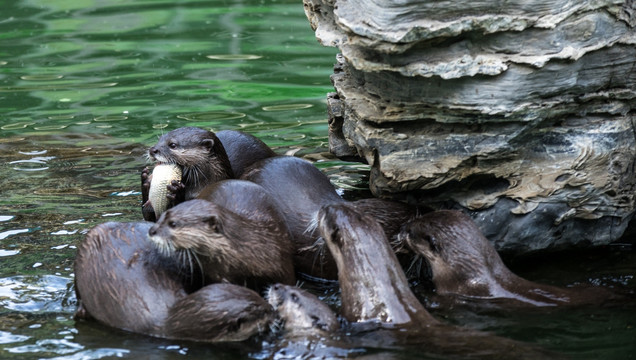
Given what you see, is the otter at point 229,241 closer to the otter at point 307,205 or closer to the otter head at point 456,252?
the otter at point 307,205

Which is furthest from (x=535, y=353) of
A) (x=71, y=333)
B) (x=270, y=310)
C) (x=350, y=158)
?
(x=350, y=158)

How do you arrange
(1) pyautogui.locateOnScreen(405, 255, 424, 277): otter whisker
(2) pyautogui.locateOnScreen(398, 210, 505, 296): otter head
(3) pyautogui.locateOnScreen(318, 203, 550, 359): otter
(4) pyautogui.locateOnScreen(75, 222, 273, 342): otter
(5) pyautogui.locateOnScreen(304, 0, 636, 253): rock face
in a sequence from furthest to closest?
1. (1) pyautogui.locateOnScreen(405, 255, 424, 277): otter whisker
2. (2) pyautogui.locateOnScreen(398, 210, 505, 296): otter head
3. (5) pyautogui.locateOnScreen(304, 0, 636, 253): rock face
4. (4) pyautogui.locateOnScreen(75, 222, 273, 342): otter
5. (3) pyautogui.locateOnScreen(318, 203, 550, 359): otter

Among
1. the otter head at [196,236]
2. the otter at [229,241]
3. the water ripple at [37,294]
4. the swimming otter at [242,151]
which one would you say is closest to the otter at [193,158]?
the swimming otter at [242,151]

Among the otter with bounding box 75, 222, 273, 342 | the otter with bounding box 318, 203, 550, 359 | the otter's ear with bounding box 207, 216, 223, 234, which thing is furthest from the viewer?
the otter's ear with bounding box 207, 216, 223, 234

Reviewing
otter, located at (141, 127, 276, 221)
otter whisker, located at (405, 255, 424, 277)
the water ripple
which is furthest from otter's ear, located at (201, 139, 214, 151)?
otter whisker, located at (405, 255, 424, 277)

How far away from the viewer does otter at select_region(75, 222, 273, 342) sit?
465cm

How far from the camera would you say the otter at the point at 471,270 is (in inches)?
202

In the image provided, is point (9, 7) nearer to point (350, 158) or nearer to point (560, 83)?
point (350, 158)

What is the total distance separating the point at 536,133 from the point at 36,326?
8.94 feet

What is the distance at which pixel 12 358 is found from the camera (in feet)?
14.9

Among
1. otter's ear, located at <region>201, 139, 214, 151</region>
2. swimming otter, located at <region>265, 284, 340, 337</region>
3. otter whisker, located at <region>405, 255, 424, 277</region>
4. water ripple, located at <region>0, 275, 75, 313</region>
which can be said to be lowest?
water ripple, located at <region>0, 275, 75, 313</region>

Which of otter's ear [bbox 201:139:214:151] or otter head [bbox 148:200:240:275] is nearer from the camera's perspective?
otter head [bbox 148:200:240:275]

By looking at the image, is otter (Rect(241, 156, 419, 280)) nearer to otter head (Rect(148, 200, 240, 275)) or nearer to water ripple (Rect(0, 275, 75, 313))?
otter head (Rect(148, 200, 240, 275))

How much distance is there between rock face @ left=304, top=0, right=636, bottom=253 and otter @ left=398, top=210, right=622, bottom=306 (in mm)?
282
